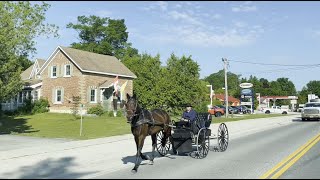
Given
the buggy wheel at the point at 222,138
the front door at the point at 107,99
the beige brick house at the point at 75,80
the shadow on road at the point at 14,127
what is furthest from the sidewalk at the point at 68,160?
the front door at the point at 107,99

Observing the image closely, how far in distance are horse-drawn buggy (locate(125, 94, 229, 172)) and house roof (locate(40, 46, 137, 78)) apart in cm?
3085

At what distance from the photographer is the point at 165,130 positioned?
13.3m

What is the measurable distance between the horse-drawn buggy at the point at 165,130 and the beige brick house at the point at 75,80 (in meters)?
29.8

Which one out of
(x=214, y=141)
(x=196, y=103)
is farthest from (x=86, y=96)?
A: (x=214, y=141)

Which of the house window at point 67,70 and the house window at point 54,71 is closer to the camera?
the house window at point 67,70

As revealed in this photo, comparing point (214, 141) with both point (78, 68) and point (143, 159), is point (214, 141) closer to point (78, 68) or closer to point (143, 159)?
point (143, 159)

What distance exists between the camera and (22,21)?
127 ft

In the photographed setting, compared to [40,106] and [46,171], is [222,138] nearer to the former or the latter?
[46,171]

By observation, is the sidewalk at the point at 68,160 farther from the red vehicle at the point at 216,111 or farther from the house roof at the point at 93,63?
the red vehicle at the point at 216,111

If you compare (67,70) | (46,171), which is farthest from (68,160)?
(67,70)

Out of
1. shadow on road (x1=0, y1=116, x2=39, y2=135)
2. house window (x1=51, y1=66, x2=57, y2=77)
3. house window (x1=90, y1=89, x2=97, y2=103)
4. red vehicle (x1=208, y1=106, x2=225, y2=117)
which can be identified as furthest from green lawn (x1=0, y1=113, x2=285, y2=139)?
red vehicle (x1=208, y1=106, x2=225, y2=117)

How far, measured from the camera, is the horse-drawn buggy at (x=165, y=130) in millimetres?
11648

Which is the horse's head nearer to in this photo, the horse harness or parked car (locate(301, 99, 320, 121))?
the horse harness

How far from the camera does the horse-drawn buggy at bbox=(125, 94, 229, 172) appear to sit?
11.6 m
